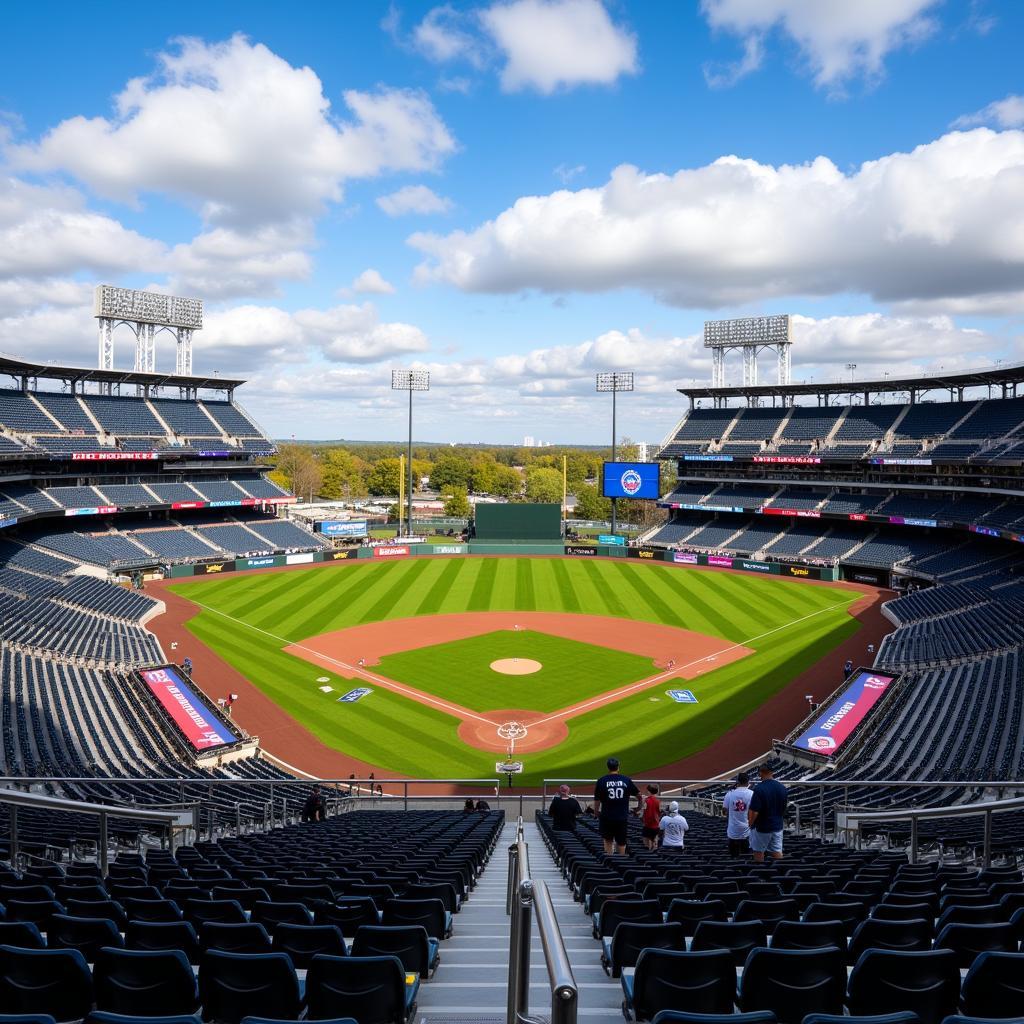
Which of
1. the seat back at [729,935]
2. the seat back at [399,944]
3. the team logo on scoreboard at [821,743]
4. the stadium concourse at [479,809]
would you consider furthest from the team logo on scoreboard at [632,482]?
the seat back at [399,944]

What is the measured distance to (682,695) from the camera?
33.9 meters

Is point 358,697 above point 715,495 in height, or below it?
below

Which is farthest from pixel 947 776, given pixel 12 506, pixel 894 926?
pixel 12 506

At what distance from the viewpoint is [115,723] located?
27.1 metres

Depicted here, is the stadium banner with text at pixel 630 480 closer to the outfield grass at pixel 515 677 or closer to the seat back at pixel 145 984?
the outfield grass at pixel 515 677

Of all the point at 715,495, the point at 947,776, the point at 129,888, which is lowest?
the point at 947,776

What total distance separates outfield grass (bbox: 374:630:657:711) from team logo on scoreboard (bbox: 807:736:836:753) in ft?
32.8

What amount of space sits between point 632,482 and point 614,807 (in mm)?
61780

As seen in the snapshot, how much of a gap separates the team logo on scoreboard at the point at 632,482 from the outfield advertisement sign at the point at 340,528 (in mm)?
27475

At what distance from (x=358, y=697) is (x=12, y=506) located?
3267cm

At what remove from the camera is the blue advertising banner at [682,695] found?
33312 millimetres

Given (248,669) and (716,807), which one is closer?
(716,807)

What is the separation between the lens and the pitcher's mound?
37.1 metres

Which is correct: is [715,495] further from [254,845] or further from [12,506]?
[254,845]
